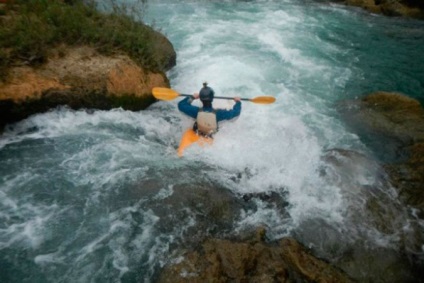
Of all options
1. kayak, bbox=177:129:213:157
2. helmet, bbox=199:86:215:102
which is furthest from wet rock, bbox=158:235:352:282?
helmet, bbox=199:86:215:102

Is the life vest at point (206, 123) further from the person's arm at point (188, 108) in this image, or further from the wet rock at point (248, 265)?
the wet rock at point (248, 265)

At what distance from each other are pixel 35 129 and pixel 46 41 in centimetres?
162

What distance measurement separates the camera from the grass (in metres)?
5.73

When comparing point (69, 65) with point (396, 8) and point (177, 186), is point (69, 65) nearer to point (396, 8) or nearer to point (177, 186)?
point (177, 186)

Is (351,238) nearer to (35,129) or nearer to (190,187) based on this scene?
(190,187)

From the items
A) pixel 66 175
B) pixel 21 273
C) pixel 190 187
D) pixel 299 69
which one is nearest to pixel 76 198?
pixel 66 175

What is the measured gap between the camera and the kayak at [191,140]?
19.4 feet

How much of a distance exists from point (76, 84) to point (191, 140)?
88.4 inches

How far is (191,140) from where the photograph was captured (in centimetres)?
604

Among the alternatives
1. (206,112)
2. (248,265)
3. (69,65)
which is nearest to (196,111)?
(206,112)

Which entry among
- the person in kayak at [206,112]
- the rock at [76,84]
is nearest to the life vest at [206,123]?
the person in kayak at [206,112]

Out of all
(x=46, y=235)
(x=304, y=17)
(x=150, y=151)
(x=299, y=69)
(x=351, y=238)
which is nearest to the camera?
(x=46, y=235)

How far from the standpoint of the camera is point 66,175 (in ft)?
16.5

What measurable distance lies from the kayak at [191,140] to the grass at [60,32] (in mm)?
1873
